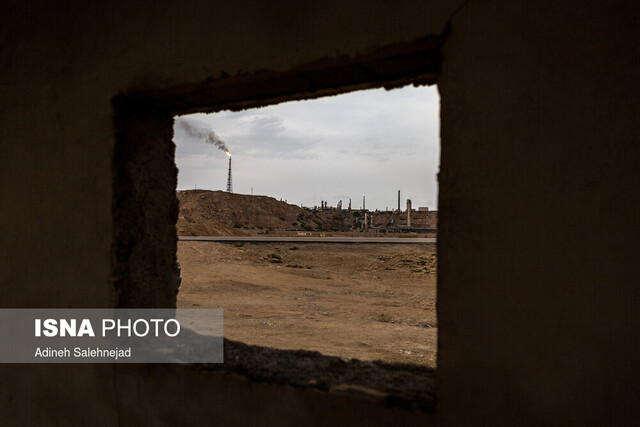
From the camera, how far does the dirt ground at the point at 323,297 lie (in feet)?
15.8

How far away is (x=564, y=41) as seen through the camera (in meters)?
1.11

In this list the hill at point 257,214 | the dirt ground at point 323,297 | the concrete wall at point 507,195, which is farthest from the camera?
the hill at point 257,214

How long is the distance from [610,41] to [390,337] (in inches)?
186

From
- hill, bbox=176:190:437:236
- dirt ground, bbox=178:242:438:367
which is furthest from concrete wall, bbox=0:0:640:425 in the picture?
hill, bbox=176:190:437:236

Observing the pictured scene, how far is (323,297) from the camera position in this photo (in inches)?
326

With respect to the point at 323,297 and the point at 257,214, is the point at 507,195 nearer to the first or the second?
the point at 323,297

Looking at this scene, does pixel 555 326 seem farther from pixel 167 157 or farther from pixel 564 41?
pixel 167 157

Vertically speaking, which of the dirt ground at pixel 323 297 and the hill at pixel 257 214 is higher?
the hill at pixel 257 214

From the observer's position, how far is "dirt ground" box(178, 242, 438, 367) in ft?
15.8

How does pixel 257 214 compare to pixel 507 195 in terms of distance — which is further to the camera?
pixel 257 214

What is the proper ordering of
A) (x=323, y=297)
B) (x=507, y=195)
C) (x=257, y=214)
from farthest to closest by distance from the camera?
(x=257, y=214)
(x=323, y=297)
(x=507, y=195)

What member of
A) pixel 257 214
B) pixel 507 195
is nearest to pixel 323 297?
pixel 507 195

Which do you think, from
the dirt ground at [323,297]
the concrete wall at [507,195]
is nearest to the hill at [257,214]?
the dirt ground at [323,297]

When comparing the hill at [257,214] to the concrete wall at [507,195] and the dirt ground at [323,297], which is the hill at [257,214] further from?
the concrete wall at [507,195]
